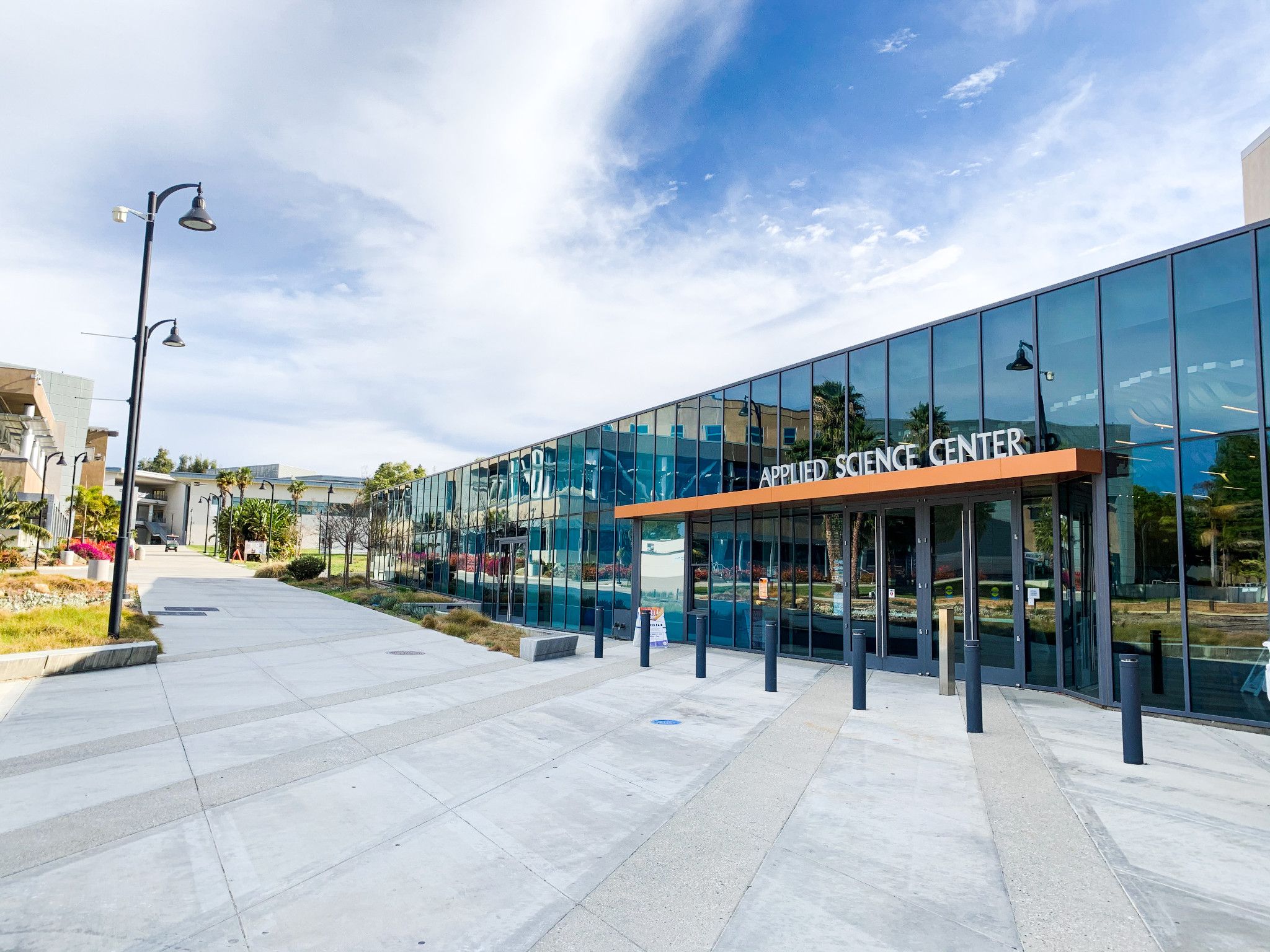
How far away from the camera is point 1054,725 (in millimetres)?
9547

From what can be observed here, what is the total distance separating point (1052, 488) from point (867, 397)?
3897mm

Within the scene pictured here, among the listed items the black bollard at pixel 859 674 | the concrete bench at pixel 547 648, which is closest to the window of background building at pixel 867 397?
the black bollard at pixel 859 674

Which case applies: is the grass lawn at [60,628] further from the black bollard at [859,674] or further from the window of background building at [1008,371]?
the window of background building at [1008,371]

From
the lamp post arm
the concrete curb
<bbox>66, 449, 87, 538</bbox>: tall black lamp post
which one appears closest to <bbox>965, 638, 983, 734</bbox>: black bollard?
the concrete curb

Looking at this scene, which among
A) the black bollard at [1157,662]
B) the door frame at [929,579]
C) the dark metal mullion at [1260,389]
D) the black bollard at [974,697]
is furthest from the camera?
the door frame at [929,579]

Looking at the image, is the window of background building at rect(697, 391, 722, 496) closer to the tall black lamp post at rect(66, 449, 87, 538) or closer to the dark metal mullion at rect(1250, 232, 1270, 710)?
the dark metal mullion at rect(1250, 232, 1270, 710)

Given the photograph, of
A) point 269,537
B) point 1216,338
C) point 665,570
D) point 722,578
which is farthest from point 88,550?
point 1216,338

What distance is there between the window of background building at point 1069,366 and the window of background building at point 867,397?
298 cm

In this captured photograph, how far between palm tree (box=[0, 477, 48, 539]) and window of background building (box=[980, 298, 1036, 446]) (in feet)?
132

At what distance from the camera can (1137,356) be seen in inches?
428

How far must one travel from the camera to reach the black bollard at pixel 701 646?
42.8 feet

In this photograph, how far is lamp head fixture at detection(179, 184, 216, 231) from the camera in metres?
13.1

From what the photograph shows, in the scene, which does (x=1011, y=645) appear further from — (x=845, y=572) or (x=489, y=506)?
(x=489, y=506)

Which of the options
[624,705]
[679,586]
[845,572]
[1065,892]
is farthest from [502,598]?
[1065,892]
